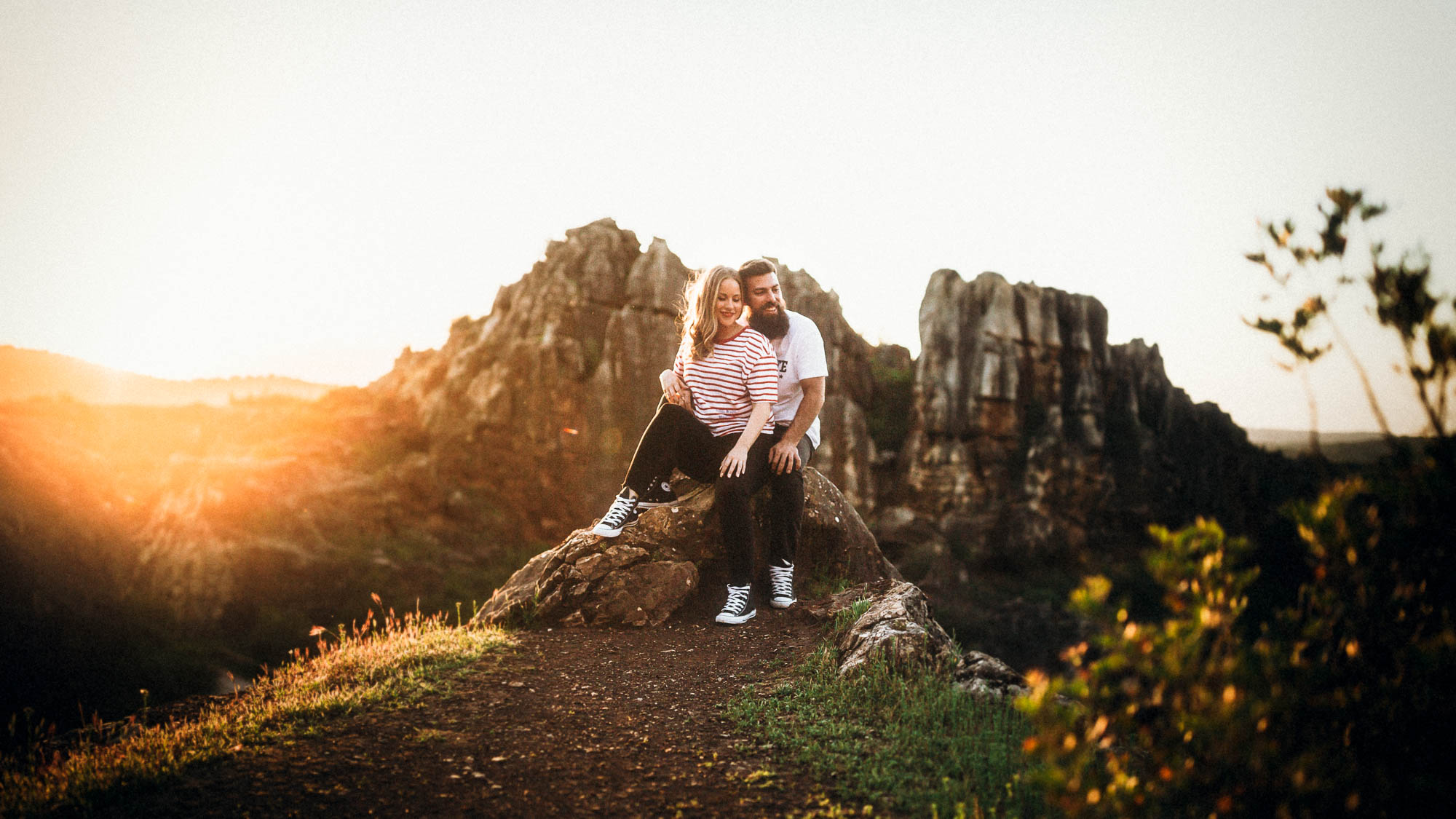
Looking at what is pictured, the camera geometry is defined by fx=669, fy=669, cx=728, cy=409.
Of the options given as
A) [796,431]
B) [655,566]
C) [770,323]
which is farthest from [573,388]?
[796,431]

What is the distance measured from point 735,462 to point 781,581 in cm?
140

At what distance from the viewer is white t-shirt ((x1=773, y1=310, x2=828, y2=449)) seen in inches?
243

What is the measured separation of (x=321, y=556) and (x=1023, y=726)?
46.1 meters

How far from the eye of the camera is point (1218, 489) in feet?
195

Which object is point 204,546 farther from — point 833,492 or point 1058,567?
point 1058,567

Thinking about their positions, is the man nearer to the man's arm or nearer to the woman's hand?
the man's arm

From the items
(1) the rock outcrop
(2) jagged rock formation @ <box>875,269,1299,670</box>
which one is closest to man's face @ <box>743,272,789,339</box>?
(2) jagged rock formation @ <box>875,269,1299,670</box>

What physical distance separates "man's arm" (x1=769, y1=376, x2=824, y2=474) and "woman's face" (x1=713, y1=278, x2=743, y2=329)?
949mm

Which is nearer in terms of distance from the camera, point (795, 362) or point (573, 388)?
point (795, 362)

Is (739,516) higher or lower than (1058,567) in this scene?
higher

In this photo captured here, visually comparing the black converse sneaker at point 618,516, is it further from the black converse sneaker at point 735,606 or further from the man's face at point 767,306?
the man's face at point 767,306

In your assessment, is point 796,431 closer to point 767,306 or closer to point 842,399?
point 767,306

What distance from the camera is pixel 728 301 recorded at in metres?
5.75

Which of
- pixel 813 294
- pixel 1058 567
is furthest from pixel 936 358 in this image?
pixel 1058 567
